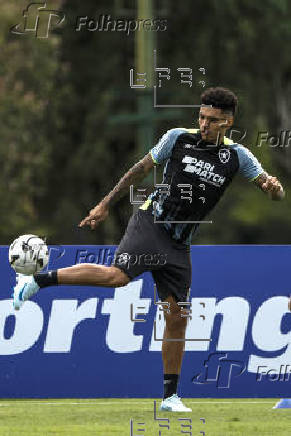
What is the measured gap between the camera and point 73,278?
1256cm

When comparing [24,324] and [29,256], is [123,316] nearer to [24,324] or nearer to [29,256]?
[24,324]

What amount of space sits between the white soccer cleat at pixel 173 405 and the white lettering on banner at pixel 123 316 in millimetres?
1732

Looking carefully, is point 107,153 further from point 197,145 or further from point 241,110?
point 197,145

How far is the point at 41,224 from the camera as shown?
124 feet

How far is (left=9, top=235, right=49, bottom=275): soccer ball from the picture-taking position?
12812mm

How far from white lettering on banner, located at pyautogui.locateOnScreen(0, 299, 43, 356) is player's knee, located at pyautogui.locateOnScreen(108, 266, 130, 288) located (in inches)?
82.6

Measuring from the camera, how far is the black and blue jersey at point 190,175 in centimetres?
1284

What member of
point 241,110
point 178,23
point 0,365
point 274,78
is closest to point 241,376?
point 0,365

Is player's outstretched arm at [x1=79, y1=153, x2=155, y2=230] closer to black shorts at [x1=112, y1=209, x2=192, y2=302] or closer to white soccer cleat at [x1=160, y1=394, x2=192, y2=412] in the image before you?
black shorts at [x1=112, y1=209, x2=192, y2=302]

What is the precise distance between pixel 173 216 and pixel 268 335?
2.28 meters

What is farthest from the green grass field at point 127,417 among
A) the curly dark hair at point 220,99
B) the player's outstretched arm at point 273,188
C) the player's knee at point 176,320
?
the curly dark hair at point 220,99

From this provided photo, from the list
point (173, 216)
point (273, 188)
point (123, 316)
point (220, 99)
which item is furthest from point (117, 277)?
point (123, 316)

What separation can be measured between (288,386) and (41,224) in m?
23.5

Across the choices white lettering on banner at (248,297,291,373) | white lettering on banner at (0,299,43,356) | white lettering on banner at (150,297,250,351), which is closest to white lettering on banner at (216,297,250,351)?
white lettering on banner at (150,297,250,351)
